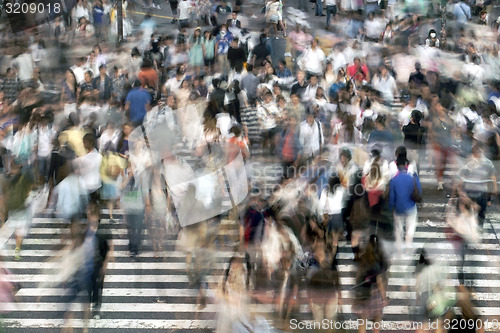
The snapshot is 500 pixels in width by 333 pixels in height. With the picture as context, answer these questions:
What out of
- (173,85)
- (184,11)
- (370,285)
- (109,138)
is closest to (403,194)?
(370,285)

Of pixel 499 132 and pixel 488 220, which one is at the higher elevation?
pixel 499 132

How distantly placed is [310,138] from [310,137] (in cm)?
2

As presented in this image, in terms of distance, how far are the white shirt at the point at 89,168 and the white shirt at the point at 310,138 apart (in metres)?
3.35

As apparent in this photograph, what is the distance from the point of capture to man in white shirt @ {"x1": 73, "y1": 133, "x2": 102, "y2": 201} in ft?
36.0

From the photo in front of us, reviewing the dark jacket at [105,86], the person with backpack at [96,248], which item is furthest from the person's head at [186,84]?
the person with backpack at [96,248]

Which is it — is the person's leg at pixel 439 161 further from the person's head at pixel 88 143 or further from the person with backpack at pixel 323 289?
the person's head at pixel 88 143

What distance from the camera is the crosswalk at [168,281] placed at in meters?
9.74

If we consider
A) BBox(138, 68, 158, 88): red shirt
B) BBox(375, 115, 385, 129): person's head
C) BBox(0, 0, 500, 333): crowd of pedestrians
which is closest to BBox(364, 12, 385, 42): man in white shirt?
BBox(0, 0, 500, 333): crowd of pedestrians

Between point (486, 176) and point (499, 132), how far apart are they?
8.64ft

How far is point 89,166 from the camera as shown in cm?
1100

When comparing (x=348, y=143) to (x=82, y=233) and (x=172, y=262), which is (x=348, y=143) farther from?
(x=82, y=233)

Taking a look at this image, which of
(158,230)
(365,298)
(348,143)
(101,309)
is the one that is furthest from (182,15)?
(365,298)

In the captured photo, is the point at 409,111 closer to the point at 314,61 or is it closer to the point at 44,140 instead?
the point at 314,61

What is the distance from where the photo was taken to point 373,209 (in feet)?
35.0
